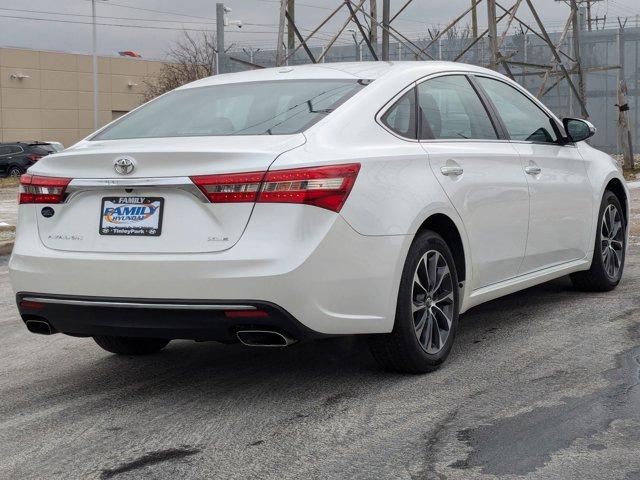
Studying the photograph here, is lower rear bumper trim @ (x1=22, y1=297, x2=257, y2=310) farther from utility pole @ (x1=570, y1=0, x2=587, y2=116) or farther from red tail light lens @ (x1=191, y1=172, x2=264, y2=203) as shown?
utility pole @ (x1=570, y1=0, x2=587, y2=116)

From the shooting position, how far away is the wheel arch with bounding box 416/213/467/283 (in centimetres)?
543

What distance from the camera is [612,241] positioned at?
7.67 m

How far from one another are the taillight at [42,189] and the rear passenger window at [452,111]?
72.0 inches

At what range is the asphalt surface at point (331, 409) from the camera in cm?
399

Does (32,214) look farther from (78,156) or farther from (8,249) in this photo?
(8,249)

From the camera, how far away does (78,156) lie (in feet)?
16.3

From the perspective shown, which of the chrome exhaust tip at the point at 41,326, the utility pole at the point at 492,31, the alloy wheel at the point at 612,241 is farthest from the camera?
the utility pole at the point at 492,31

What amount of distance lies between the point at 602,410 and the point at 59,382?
2.73 m

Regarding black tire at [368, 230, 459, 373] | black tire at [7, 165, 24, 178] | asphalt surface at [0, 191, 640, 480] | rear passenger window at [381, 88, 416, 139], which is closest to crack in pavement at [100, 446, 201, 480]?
asphalt surface at [0, 191, 640, 480]

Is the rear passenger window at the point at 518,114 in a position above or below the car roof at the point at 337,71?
below

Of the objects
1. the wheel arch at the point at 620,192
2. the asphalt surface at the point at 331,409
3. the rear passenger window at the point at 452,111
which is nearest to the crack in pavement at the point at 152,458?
the asphalt surface at the point at 331,409

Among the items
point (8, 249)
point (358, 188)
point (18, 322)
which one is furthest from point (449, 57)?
point (358, 188)

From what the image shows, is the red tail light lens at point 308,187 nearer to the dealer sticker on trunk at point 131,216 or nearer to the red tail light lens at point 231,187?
the red tail light lens at point 231,187

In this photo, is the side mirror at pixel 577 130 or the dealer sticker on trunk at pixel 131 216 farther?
the side mirror at pixel 577 130
